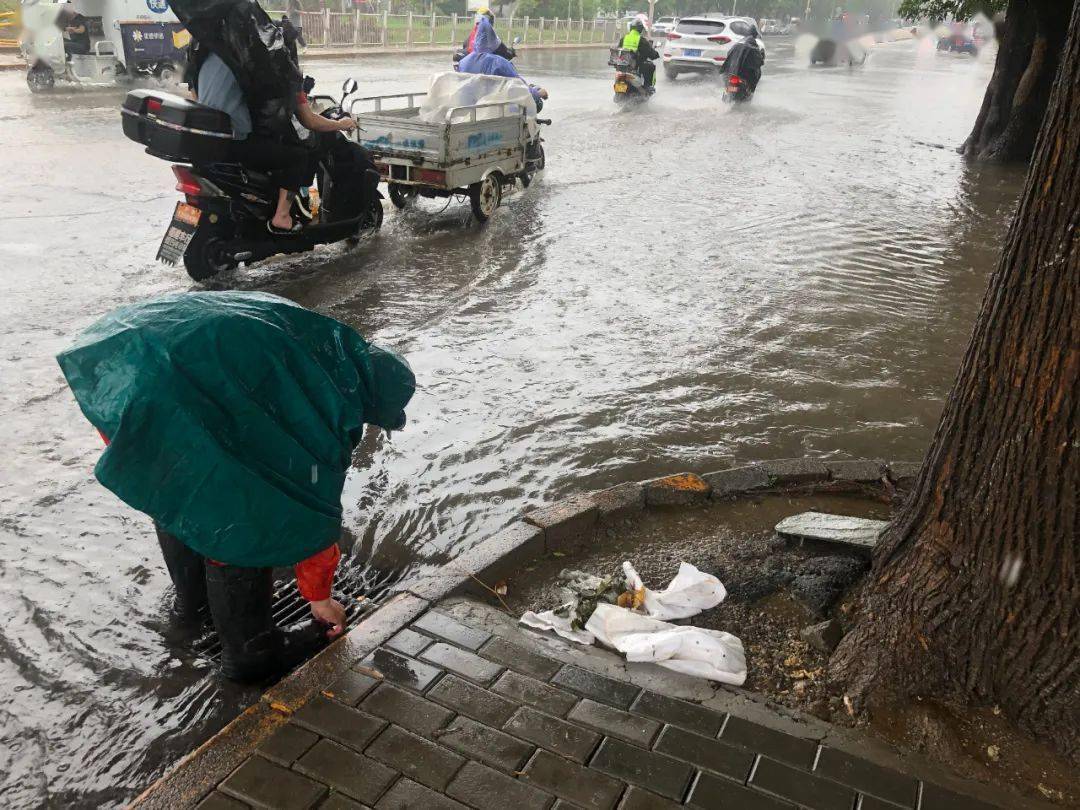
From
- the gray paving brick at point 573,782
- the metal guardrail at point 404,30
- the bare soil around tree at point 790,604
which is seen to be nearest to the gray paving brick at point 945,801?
the bare soil around tree at point 790,604

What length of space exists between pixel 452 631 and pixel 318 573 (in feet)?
1.76

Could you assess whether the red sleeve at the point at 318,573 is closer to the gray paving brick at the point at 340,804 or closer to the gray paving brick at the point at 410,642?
the gray paving brick at the point at 410,642

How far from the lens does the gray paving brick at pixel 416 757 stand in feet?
7.91

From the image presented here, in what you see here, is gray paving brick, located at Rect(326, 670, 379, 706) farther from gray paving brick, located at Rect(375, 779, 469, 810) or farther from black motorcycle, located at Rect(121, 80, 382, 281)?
black motorcycle, located at Rect(121, 80, 382, 281)

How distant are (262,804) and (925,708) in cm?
206

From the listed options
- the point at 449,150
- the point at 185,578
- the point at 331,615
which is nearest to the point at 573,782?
the point at 331,615

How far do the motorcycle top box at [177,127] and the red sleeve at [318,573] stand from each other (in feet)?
13.3

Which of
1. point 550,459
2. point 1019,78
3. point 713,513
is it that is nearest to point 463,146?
point 550,459

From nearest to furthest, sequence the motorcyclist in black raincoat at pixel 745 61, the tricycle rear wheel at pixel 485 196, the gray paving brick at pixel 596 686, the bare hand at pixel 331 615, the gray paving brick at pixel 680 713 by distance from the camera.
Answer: the gray paving brick at pixel 680 713 < the gray paving brick at pixel 596 686 < the bare hand at pixel 331 615 < the tricycle rear wheel at pixel 485 196 < the motorcyclist in black raincoat at pixel 745 61

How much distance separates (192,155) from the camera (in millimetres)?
5887

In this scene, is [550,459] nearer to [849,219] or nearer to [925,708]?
[925,708]

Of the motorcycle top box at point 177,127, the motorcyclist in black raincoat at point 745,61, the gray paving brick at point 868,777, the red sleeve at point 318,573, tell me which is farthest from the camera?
the motorcyclist in black raincoat at point 745,61

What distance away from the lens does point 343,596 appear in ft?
11.8

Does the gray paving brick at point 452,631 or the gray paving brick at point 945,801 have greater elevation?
the gray paving brick at point 945,801
